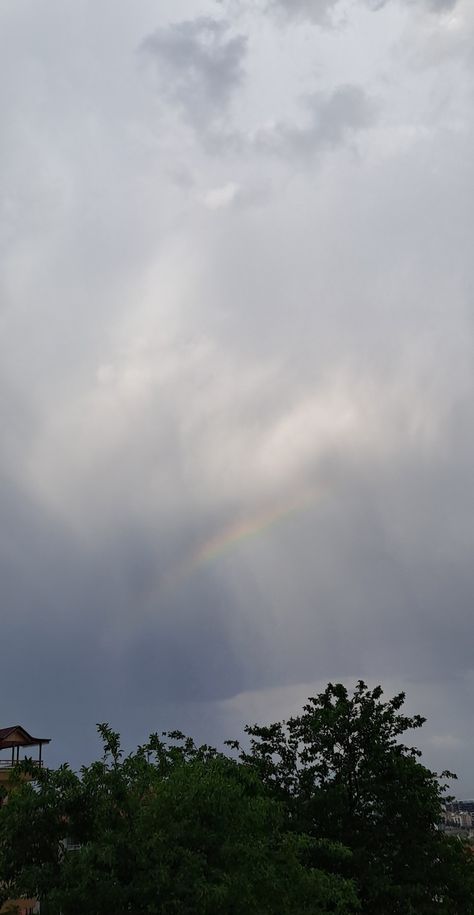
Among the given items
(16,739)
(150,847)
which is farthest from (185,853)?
(16,739)

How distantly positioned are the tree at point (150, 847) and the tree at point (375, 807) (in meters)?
8.39

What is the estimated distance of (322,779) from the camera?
37.0 m

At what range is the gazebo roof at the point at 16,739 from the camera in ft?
173

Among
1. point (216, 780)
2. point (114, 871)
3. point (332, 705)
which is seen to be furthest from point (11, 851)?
point (332, 705)

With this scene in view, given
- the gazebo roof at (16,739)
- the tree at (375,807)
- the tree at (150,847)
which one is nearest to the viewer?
the tree at (150,847)

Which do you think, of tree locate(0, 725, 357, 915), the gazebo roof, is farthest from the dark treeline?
the gazebo roof

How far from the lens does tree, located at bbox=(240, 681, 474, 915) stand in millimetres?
32562

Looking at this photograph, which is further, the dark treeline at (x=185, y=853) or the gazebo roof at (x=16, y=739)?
the gazebo roof at (x=16, y=739)

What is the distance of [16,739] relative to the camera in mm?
53594

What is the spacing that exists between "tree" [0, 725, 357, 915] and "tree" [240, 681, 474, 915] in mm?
8386

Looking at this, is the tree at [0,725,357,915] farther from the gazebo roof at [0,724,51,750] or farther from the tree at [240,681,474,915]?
the gazebo roof at [0,724,51,750]

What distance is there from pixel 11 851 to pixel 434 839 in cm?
1972

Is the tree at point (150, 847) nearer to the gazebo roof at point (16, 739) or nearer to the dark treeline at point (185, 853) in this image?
the dark treeline at point (185, 853)

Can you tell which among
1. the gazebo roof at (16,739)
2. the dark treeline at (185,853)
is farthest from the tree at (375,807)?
the gazebo roof at (16,739)
